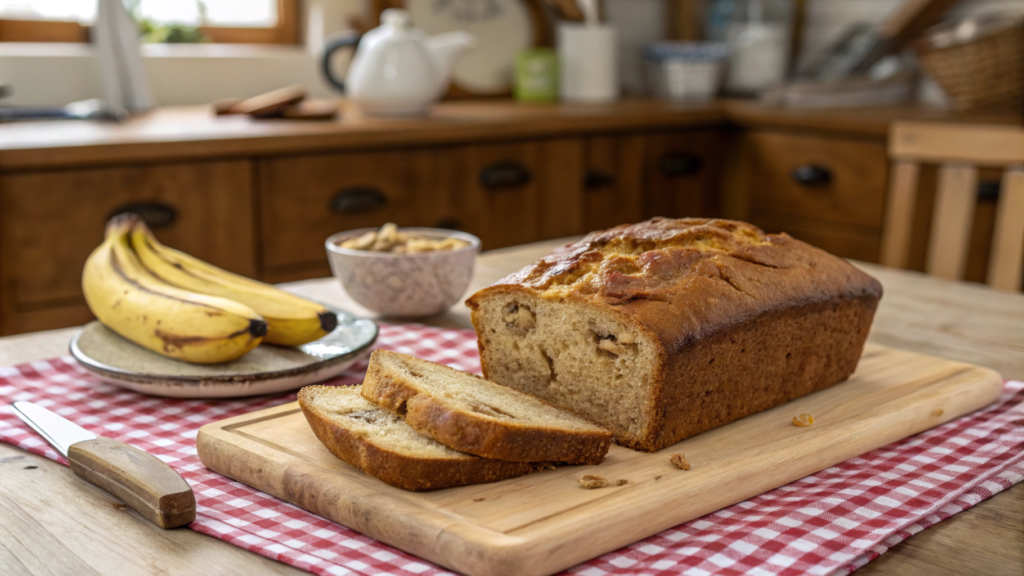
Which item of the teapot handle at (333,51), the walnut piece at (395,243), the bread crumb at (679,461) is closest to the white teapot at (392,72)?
the teapot handle at (333,51)

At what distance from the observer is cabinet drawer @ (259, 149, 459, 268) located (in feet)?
7.73

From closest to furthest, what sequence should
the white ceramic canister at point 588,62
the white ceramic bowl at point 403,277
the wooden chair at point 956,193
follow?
the white ceramic bowl at point 403,277 < the wooden chair at point 956,193 < the white ceramic canister at point 588,62

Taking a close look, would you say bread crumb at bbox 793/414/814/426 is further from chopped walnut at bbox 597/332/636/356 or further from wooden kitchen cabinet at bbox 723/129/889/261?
wooden kitchen cabinet at bbox 723/129/889/261

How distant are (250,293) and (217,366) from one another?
5.1 inches

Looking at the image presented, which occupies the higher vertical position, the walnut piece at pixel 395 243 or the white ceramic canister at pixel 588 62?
the white ceramic canister at pixel 588 62

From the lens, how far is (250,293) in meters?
1.19

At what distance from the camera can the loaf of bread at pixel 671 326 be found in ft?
3.10

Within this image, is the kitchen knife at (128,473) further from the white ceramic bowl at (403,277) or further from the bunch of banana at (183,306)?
the white ceramic bowl at (403,277)

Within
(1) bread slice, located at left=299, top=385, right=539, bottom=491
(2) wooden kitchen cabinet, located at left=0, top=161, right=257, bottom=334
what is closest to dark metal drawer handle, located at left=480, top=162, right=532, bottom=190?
(2) wooden kitchen cabinet, located at left=0, top=161, right=257, bottom=334

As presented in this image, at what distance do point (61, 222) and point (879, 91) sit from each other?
264cm

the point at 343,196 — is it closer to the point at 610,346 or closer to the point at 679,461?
the point at 610,346

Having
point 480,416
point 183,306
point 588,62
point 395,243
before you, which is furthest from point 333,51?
point 480,416

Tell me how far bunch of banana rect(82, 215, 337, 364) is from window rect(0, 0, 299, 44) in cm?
169

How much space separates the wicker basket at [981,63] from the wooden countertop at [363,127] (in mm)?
123
